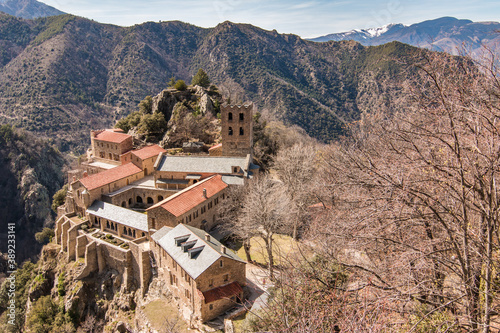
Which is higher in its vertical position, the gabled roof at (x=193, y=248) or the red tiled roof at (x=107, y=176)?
the red tiled roof at (x=107, y=176)

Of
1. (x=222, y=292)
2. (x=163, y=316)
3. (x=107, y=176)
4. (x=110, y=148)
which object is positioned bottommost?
(x=163, y=316)

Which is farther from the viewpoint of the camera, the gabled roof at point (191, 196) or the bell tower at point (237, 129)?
the bell tower at point (237, 129)

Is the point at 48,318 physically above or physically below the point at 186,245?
below

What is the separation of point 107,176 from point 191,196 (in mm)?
13683

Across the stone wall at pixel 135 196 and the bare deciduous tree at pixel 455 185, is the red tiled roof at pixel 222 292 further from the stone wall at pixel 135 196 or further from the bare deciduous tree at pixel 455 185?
the stone wall at pixel 135 196

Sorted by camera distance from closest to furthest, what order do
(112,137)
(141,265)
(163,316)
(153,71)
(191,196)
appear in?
(163,316) → (141,265) → (191,196) → (112,137) → (153,71)

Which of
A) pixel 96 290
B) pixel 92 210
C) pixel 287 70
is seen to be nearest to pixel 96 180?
pixel 92 210

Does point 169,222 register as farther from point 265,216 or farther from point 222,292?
point 265,216

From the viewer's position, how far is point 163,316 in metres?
24.8

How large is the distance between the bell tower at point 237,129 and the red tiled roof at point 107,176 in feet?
44.0

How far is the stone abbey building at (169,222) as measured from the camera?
24.0 m

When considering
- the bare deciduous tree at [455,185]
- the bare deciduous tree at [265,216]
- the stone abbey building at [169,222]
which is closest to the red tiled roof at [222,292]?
the stone abbey building at [169,222]

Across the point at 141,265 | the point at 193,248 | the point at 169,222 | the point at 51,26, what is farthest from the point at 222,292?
the point at 51,26

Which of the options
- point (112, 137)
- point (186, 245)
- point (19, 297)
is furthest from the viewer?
point (112, 137)
